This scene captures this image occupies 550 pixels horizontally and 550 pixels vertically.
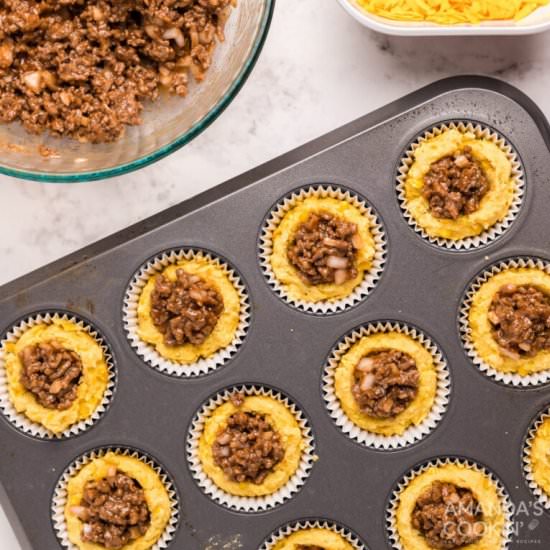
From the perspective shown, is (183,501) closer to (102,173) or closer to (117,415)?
(117,415)

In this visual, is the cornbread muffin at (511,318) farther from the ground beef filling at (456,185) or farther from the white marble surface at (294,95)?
the white marble surface at (294,95)

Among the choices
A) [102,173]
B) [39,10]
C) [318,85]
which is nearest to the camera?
[39,10]

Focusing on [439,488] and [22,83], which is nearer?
[22,83]

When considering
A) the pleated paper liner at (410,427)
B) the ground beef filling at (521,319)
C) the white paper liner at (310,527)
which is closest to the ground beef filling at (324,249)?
the pleated paper liner at (410,427)

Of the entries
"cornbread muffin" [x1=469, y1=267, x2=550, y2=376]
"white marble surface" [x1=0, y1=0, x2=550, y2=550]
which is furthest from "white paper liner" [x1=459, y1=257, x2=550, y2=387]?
"white marble surface" [x1=0, y1=0, x2=550, y2=550]

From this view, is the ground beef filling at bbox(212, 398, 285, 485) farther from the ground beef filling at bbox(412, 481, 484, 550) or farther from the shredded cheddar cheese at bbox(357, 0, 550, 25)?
the shredded cheddar cheese at bbox(357, 0, 550, 25)

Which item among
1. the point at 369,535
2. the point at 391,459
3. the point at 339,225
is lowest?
the point at 369,535

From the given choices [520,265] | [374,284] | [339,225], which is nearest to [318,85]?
[339,225]
